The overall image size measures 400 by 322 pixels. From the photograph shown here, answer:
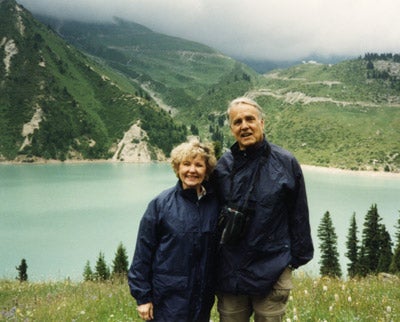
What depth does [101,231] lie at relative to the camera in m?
62.3

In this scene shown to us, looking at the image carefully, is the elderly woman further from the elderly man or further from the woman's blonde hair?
the elderly man

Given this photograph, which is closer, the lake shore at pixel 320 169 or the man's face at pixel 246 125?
the man's face at pixel 246 125

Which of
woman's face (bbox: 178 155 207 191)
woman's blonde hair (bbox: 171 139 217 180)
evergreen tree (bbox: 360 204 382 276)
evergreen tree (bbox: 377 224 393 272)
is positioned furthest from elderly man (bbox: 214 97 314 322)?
evergreen tree (bbox: 360 204 382 276)

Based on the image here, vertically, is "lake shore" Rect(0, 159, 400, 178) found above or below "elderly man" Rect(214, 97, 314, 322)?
below

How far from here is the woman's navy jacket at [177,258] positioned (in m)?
4.54

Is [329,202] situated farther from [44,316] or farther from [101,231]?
[44,316]

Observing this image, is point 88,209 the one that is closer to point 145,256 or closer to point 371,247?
point 371,247

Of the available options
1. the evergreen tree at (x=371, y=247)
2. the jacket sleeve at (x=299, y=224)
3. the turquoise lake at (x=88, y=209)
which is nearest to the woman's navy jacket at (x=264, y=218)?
the jacket sleeve at (x=299, y=224)

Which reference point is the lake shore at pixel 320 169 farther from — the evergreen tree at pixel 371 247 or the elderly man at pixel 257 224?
the elderly man at pixel 257 224

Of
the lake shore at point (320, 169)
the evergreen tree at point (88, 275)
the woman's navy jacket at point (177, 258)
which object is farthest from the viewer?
the lake shore at point (320, 169)

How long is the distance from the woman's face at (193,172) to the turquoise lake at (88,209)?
961cm

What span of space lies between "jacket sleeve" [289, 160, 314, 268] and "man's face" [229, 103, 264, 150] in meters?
0.57

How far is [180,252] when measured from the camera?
4543 mm

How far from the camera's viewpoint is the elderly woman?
4539 mm
